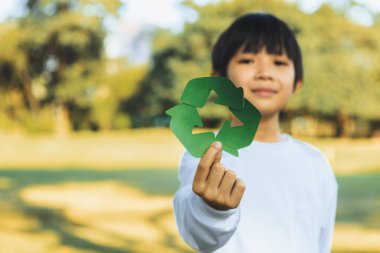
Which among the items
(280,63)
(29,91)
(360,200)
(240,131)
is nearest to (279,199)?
(280,63)

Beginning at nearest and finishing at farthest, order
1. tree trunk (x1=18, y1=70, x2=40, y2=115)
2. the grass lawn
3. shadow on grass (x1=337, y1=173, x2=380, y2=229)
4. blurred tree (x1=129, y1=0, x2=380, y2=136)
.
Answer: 1. the grass lawn
2. shadow on grass (x1=337, y1=173, x2=380, y2=229)
3. blurred tree (x1=129, y1=0, x2=380, y2=136)
4. tree trunk (x1=18, y1=70, x2=40, y2=115)

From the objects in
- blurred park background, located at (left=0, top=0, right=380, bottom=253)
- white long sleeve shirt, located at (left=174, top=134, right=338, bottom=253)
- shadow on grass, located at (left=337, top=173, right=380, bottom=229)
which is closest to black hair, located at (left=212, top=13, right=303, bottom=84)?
white long sleeve shirt, located at (left=174, top=134, right=338, bottom=253)

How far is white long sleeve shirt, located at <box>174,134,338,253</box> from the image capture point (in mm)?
1612

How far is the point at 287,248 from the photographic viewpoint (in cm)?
162

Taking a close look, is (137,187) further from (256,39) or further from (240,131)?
(240,131)

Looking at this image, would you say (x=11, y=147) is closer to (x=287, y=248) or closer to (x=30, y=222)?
(x=30, y=222)

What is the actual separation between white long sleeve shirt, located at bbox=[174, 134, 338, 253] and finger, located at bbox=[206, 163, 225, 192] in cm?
35

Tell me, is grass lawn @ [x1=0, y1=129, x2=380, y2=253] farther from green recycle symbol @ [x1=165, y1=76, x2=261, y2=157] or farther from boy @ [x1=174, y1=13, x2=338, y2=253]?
green recycle symbol @ [x1=165, y1=76, x2=261, y2=157]

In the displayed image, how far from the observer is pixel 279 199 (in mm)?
1664

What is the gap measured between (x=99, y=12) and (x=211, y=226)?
29.5 m

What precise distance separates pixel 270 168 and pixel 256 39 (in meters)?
0.43

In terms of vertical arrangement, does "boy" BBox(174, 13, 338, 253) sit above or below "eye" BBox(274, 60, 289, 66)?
below

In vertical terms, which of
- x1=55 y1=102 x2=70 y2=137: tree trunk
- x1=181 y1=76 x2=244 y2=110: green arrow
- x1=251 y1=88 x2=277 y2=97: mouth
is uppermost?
x1=55 y1=102 x2=70 y2=137: tree trunk

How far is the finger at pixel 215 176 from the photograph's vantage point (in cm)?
107
